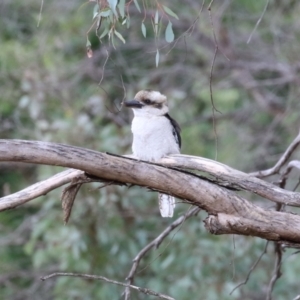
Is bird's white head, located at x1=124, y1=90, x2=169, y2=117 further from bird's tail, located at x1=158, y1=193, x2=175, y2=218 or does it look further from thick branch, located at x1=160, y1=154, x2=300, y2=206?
thick branch, located at x1=160, y1=154, x2=300, y2=206

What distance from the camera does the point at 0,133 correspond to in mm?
5973

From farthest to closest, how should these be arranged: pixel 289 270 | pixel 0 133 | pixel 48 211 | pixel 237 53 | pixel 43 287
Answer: pixel 237 53
pixel 43 287
pixel 0 133
pixel 48 211
pixel 289 270

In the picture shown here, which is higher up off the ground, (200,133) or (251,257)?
(200,133)

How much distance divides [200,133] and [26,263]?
1.95m

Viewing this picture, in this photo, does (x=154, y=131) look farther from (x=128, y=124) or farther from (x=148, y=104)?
(x=128, y=124)

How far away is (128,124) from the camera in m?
6.12

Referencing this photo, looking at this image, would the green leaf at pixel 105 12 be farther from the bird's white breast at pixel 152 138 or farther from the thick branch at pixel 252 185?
the bird's white breast at pixel 152 138

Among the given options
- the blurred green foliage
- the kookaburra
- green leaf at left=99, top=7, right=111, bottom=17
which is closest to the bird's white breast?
the kookaburra

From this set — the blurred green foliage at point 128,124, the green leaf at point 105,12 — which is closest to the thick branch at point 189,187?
the green leaf at point 105,12

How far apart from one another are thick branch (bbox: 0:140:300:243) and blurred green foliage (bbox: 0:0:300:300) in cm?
192

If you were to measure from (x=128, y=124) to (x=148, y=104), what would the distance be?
237 centimetres

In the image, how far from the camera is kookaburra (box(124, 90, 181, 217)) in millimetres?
3518

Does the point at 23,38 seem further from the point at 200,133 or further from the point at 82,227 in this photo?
the point at 82,227

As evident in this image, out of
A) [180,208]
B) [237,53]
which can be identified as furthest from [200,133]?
[180,208]
